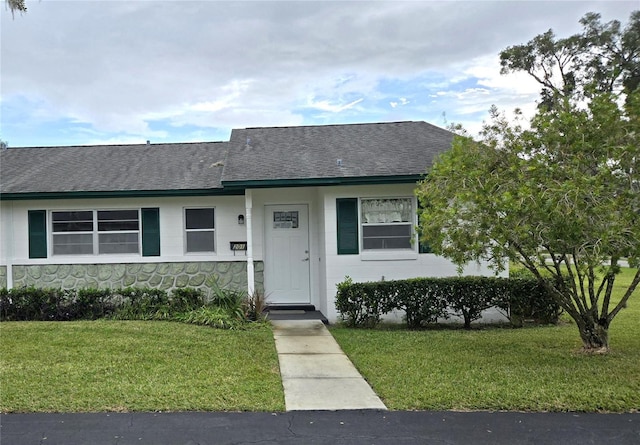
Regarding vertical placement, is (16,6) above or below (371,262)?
above

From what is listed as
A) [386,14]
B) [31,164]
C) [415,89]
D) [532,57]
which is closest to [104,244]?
[31,164]

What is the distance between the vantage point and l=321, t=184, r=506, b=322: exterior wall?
9.91 m

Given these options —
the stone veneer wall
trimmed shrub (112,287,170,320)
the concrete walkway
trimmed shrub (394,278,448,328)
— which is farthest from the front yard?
the stone veneer wall

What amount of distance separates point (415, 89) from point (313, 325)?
8.99 metres

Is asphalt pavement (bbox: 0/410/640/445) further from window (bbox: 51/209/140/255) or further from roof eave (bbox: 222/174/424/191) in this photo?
window (bbox: 51/209/140/255)

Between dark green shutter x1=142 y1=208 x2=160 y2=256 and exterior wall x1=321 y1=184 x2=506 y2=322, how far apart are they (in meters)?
3.87

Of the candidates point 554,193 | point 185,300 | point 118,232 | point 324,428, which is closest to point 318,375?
point 324,428

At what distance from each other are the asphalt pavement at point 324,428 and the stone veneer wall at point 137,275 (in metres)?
6.35

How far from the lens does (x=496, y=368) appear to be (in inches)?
244

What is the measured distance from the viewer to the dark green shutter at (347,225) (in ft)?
32.5

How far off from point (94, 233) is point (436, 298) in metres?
7.57

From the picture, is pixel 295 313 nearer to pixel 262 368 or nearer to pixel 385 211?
pixel 385 211

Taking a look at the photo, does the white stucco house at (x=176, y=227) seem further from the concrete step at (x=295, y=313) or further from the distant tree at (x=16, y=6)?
the distant tree at (x=16, y=6)

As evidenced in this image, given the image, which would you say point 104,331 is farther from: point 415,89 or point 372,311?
point 415,89
